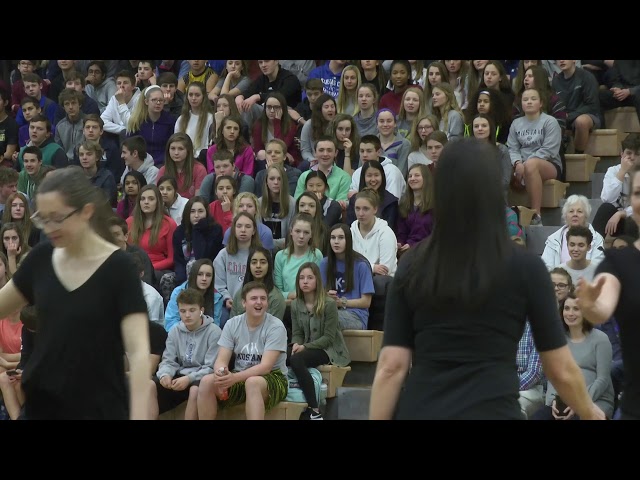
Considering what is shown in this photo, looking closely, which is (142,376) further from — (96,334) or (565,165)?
(565,165)

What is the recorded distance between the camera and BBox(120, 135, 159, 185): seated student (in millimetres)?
12055

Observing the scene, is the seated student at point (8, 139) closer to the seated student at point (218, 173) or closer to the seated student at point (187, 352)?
the seated student at point (218, 173)

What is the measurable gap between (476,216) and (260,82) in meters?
9.99

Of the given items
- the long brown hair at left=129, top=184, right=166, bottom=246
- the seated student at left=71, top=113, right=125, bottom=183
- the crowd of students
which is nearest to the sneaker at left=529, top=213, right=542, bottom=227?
the crowd of students

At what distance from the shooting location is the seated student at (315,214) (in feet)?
32.2

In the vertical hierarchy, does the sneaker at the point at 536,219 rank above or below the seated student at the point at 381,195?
below

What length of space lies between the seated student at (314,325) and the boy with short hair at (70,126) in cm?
500

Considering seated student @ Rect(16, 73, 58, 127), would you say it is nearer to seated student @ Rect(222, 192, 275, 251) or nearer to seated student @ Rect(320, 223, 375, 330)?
seated student @ Rect(222, 192, 275, 251)

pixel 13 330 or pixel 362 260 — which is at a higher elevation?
pixel 362 260

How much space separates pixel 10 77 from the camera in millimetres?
15383

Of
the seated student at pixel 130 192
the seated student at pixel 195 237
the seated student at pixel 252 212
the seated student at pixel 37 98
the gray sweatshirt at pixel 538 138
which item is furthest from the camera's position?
the seated student at pixel 37 98

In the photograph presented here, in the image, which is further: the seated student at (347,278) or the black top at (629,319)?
the seated student at (347,278)

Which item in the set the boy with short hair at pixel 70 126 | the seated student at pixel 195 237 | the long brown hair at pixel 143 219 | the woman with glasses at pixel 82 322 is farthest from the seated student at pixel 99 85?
the woman with glasses at pixel 82 322

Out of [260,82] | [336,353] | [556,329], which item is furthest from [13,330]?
[556,329]
